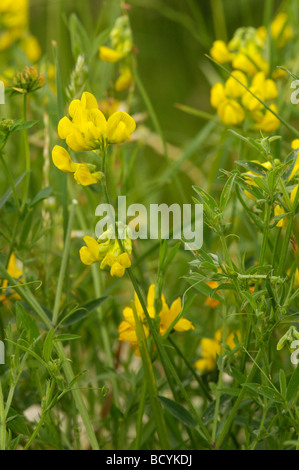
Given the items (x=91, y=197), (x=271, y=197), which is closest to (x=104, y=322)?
(x=91, y=197)

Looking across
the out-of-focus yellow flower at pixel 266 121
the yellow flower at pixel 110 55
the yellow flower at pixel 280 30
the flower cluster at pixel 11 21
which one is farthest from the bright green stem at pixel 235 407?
the flower cluster at pixel 11 21

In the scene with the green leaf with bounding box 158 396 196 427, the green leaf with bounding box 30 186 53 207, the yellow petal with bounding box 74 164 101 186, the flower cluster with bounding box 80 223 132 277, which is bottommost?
the green leaf with bounding box 158 396 196 427

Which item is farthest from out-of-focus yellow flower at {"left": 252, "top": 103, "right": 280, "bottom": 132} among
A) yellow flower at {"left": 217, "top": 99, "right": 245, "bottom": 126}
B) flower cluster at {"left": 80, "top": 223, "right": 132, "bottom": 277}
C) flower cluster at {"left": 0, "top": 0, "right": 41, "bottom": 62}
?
flower cluster at {"left": 0, "top": 0, "right": 41, "bottom": 62}

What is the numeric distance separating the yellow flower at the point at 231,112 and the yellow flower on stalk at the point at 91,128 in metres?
0.30

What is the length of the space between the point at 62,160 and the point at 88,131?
0.16ft

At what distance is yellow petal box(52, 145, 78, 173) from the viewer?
26.0 inches

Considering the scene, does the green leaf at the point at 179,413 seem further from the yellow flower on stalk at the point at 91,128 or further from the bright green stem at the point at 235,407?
the yellow flower on stalk at the point at 91,128

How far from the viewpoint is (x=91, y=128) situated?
2.08ft

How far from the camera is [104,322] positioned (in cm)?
95

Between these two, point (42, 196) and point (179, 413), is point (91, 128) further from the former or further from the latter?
point (179, 413)

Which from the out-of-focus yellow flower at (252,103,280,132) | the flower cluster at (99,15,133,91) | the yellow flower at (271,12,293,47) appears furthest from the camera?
the yellow flower at (271,12,293,47)

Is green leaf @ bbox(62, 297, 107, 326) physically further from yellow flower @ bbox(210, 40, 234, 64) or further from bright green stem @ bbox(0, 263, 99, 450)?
yellow flower @ bbox(210, 40, 234, 64)

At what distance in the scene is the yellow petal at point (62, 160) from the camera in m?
0.66

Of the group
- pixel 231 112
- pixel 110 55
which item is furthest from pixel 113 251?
pixel 110 55
